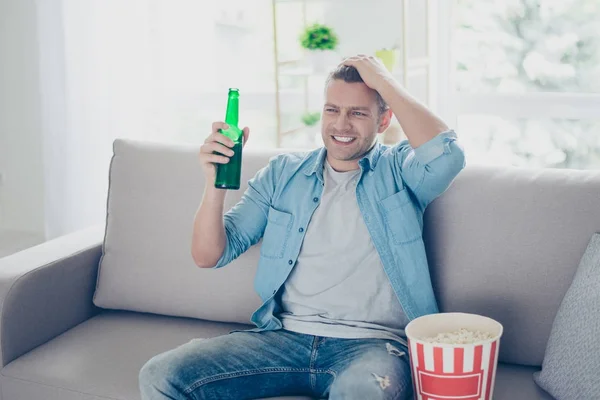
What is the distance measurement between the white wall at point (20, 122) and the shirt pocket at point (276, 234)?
222 centimetres

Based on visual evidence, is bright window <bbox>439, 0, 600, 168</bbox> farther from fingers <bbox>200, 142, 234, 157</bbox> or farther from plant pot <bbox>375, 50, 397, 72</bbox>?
fingers <bbox>200, 142, 234, 157</bbox>

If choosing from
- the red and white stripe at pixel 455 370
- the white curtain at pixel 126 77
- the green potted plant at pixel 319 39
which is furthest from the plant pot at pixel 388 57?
the red and white stripe at pixel 455 370

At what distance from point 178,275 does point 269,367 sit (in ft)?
1.71

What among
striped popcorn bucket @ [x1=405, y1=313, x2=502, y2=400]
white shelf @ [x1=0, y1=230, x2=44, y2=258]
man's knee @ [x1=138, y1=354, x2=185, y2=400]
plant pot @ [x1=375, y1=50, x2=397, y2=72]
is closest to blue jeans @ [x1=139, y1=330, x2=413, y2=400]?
man's knee @ [x1=138, y1=354, x2=185, y2=400]

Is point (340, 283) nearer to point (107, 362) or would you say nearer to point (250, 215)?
point (250, 215)

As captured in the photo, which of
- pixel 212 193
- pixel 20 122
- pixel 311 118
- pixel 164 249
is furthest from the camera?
pixel 20 122

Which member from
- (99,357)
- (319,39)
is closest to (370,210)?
(99,357)

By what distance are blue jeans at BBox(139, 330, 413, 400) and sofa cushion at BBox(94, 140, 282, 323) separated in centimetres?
30

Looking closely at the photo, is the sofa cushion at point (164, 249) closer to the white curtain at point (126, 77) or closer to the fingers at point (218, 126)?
the fingers at point (218, 126)

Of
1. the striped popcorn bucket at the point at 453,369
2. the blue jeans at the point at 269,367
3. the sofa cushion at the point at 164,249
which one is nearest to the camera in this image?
the striped popcorn bucket at the point at 453,369

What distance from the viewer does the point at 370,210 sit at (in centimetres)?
186

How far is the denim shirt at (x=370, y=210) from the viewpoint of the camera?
5.94 ft

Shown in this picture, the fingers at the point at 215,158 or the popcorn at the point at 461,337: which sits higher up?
the fingers at the point at 215,158

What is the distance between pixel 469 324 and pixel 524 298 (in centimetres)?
24
